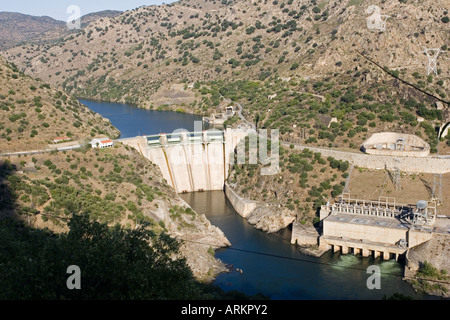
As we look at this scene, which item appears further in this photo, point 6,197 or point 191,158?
point 191,158

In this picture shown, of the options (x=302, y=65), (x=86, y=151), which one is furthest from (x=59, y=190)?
(x=302, y=65)

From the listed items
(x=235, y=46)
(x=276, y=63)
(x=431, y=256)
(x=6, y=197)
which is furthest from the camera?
(x=235, y=46)

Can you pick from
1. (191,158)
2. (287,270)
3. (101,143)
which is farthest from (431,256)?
(101,143)

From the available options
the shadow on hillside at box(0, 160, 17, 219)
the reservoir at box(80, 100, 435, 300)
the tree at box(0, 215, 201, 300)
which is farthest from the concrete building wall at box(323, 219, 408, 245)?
the shadow on hillside at box(0, 160, 17, 219)

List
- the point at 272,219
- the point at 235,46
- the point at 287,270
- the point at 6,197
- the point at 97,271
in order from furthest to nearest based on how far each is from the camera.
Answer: the point at 235,46 < the point at 272,219 < the point at 287,270 < the point at 6,197 < the point at 97,271

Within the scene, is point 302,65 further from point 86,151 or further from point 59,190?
point 59,190

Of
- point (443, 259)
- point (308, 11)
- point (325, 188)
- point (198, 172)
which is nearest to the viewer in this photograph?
point (443, 259)

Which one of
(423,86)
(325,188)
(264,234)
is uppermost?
(423,86)

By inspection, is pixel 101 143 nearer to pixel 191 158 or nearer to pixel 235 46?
pixel 191 158
